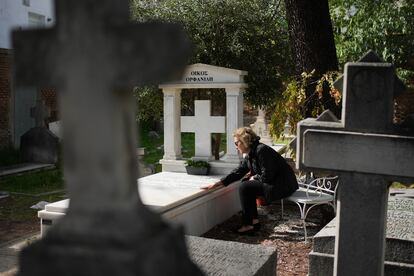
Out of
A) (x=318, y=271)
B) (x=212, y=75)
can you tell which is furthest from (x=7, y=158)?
(x=318, y=271)

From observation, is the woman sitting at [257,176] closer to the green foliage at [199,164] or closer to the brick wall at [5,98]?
the green foliage at [199,164]

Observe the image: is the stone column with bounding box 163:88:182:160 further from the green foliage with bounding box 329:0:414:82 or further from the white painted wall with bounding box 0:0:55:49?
the white painted wall with bounding box 0:0:55:49

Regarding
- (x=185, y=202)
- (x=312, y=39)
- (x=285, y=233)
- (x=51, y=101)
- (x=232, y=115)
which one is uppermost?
(x=312, y=39)

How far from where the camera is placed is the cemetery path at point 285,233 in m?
5.96

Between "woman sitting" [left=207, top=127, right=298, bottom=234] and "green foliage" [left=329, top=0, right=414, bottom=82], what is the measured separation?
908cm

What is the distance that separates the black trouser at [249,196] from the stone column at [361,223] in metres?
3.31

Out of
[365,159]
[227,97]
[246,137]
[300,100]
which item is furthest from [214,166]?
[365,159]

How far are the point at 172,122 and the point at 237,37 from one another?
4.34 metres

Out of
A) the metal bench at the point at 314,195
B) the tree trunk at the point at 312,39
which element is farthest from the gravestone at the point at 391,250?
the tree trunk at the point at 312,39

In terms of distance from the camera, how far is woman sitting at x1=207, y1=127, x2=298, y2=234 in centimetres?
688

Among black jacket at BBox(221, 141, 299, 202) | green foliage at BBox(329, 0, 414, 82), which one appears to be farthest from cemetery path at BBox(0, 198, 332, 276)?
green foliage at BBox(329, 0, 414, 82)

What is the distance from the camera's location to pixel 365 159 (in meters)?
3.64

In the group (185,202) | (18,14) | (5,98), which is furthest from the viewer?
(18,14)

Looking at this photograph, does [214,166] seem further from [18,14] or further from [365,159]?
[18,14]
